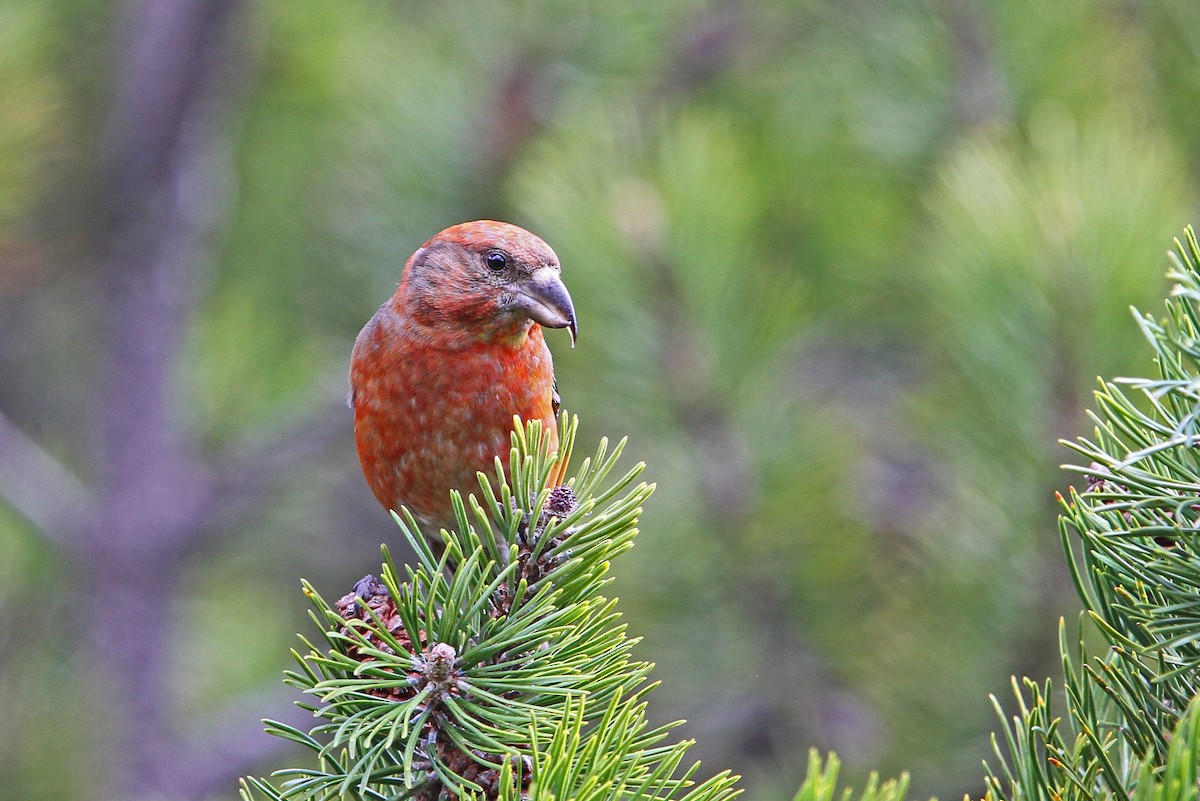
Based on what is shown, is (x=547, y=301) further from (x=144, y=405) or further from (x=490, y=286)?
(x=144, y=405)

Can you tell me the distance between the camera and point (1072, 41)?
3.34 metres

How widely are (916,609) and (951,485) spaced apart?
0.29 metres

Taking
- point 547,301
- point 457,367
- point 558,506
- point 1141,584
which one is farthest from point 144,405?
point 1141,584

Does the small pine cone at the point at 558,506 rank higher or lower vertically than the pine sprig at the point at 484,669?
higher

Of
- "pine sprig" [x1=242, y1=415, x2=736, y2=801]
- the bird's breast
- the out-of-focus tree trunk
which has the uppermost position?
the out-of-focus tree trunk

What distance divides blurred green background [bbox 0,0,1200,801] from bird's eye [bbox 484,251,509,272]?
0.83 feet

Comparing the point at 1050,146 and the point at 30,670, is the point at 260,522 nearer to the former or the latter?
the point at 30,670

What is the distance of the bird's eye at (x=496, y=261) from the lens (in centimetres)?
279

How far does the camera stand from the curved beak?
2680 millimetres

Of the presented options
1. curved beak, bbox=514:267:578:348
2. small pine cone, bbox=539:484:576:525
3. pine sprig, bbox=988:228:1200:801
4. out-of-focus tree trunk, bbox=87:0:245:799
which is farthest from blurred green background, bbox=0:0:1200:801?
small pine cone, bbox=539:484:576:525

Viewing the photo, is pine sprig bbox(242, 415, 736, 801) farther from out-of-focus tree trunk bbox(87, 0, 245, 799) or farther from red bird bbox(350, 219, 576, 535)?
out-of-focus tree trunk bbox(87, 0, 245, 799)

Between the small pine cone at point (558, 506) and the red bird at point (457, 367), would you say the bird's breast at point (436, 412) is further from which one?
the small pine cone at point (558, 506)

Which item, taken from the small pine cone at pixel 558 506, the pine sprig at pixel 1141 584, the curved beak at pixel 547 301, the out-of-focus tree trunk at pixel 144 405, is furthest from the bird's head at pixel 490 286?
the out-of-focus tree trunk at pixel 144 405

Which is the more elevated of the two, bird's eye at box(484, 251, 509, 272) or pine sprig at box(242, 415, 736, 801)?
bird's eye at box(484, 251, 509, 272)
